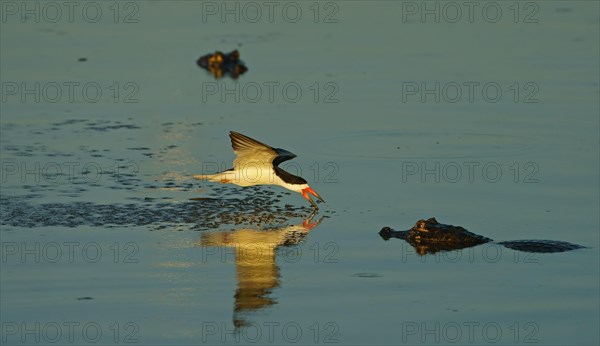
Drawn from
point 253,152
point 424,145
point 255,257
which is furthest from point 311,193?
point 424,145

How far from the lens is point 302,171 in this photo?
49.3 ft

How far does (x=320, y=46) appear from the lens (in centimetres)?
2159

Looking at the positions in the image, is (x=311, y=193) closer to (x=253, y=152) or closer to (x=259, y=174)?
(x=259, y=174)

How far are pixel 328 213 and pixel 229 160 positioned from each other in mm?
2237

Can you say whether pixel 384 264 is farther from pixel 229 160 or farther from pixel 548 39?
pixel 548 39

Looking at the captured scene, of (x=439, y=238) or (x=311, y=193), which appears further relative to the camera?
(x=311, y=193)

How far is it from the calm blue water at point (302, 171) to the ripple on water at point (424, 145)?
45 mm

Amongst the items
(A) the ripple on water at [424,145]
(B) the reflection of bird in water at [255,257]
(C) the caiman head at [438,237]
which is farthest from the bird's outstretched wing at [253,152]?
(A) the ripple on water at [424,145]

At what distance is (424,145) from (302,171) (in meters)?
1.81

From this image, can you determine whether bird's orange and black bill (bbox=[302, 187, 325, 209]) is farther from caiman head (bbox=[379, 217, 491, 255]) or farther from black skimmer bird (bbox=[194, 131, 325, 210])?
caiman head (bbox=[379, 217, 491, 255])

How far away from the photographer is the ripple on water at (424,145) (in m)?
15.6

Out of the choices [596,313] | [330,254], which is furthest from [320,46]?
[596,313]

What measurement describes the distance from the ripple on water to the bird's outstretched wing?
1.97 meters

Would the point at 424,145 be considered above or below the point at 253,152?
above
